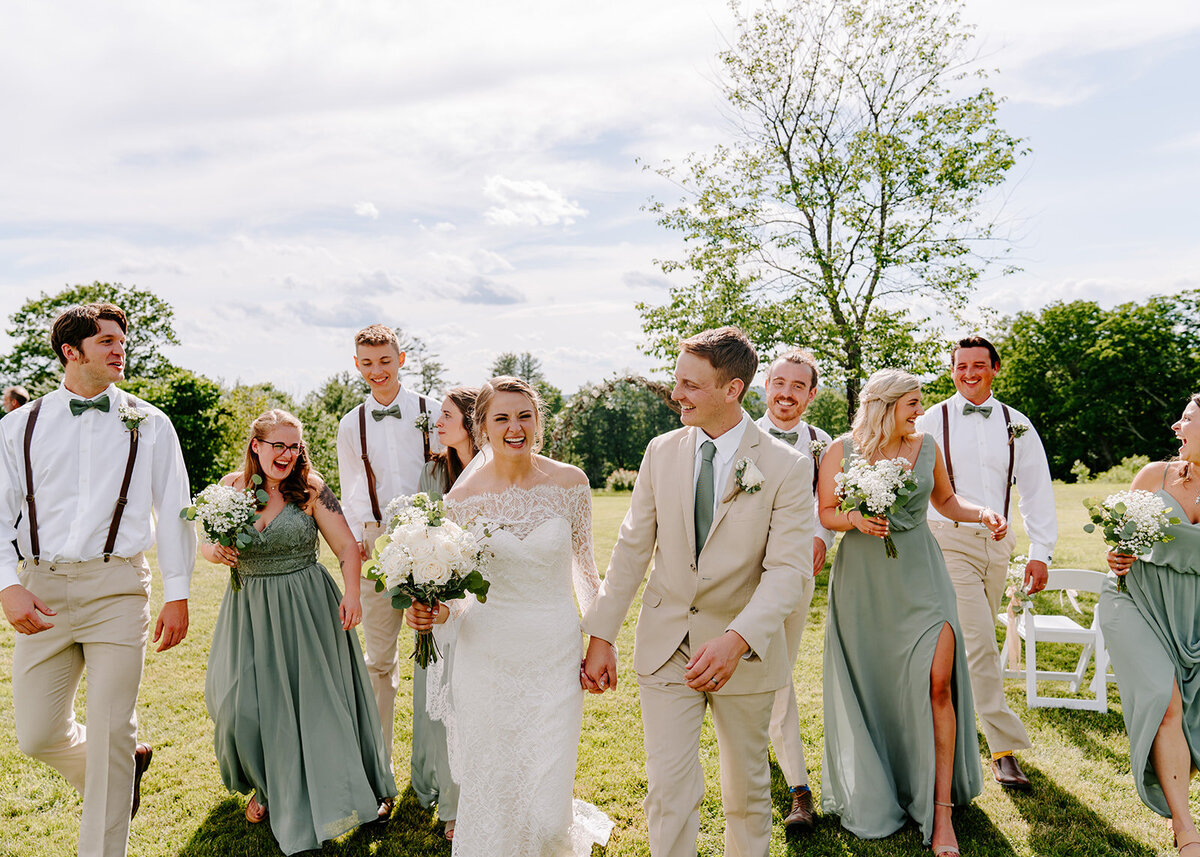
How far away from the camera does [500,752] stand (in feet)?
12.9

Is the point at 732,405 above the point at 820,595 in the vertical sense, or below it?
above

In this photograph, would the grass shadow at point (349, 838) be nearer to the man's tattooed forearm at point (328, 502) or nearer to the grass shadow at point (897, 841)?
the man's tattooed forearm at point (328, 502)

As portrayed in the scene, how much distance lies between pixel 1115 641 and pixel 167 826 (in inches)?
232

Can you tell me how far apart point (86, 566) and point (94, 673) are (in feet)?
1.90

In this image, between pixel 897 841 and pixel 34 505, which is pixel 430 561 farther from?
pixel 897 841

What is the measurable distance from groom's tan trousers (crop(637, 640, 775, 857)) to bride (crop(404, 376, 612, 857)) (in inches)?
20.0

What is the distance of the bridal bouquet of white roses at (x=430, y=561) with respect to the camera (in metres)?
3.65

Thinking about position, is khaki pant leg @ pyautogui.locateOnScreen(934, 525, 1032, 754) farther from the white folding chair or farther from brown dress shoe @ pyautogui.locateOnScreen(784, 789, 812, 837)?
brown dress shoe @ pyautogui.locateOnScreen(784, 789, 812, 837)

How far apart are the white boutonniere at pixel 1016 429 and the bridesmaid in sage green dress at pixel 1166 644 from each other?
3.71ft

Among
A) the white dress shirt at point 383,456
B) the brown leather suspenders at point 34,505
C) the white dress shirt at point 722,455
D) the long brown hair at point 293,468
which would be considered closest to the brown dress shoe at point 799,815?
the white dress shirt at point 722,455

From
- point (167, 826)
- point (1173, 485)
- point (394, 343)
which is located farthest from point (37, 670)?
point (1173, 485)

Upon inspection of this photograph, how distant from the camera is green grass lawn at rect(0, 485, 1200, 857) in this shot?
4.60m

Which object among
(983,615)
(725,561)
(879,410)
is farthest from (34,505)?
(983,615)

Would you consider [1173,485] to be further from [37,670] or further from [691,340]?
[37,670]
